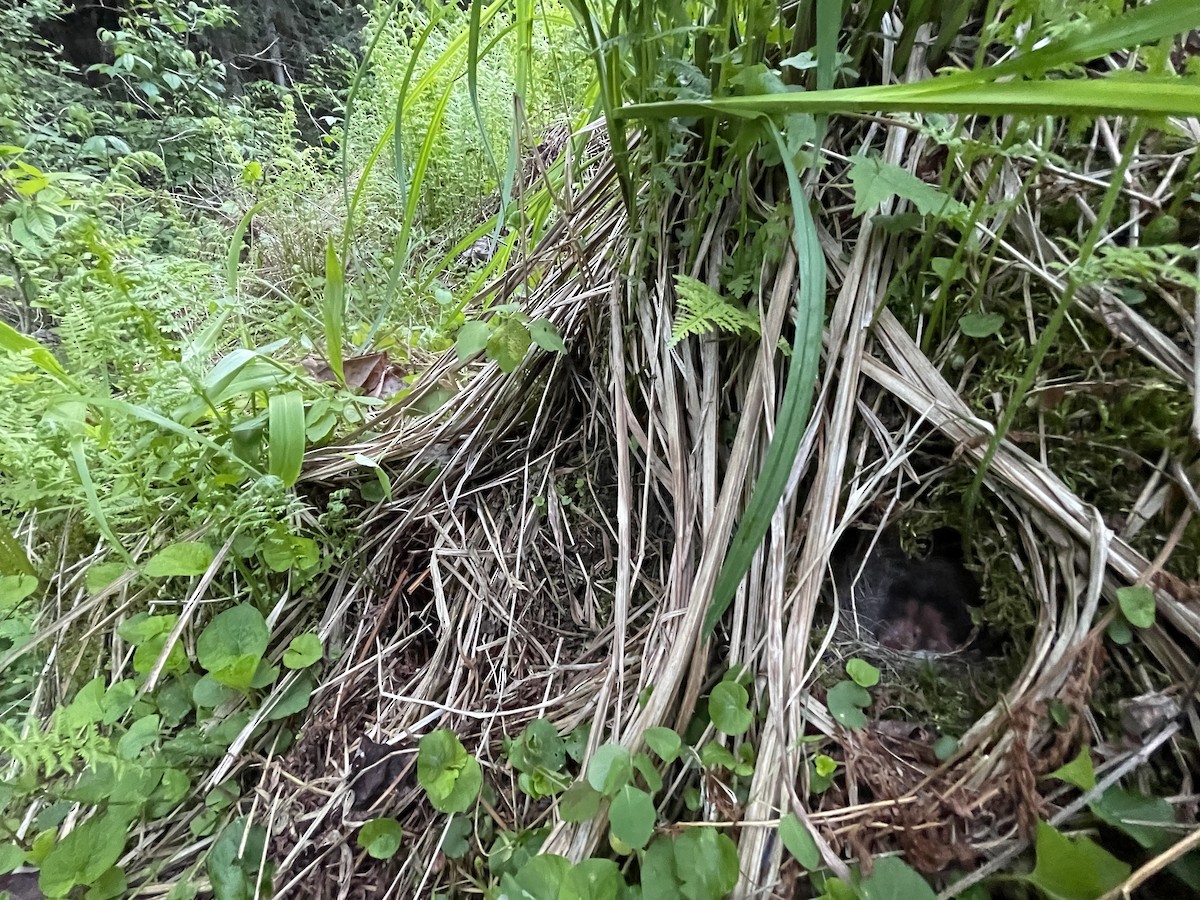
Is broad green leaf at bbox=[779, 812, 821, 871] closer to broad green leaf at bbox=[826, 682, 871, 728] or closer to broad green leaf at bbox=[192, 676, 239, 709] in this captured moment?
broad green leaf at bbox=[826, 682, 871, 728]

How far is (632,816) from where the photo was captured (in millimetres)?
634

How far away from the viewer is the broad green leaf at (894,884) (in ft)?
1.79

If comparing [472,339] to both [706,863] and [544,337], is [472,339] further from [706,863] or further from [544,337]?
[706,863]

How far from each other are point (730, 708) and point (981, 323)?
0.58 meters

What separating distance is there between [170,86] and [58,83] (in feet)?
1.69

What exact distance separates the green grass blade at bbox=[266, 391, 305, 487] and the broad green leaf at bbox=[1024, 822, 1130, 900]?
1.06m

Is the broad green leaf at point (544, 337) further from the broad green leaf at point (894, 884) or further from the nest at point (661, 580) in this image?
the broad green leaf at point (894, 884)

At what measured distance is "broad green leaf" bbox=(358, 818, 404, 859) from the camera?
77 cm

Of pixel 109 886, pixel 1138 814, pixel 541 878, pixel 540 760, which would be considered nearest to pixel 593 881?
pixel 541 878

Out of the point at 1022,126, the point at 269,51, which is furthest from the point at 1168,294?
the point at 269,51

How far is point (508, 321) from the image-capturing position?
102 cm

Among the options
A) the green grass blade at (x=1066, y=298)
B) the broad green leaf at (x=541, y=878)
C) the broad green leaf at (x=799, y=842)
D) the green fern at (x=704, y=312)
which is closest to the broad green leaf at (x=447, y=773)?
the broad green leaf at (x=541, y=878)

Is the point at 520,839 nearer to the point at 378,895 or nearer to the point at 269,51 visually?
the point at 378,895

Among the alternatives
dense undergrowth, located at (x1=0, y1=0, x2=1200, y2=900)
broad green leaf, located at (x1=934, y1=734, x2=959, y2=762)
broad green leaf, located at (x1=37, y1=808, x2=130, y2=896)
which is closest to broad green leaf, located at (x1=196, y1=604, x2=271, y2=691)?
dense undergrowth, located at (x1=0, y1=0, x2=1200, y2=900)
